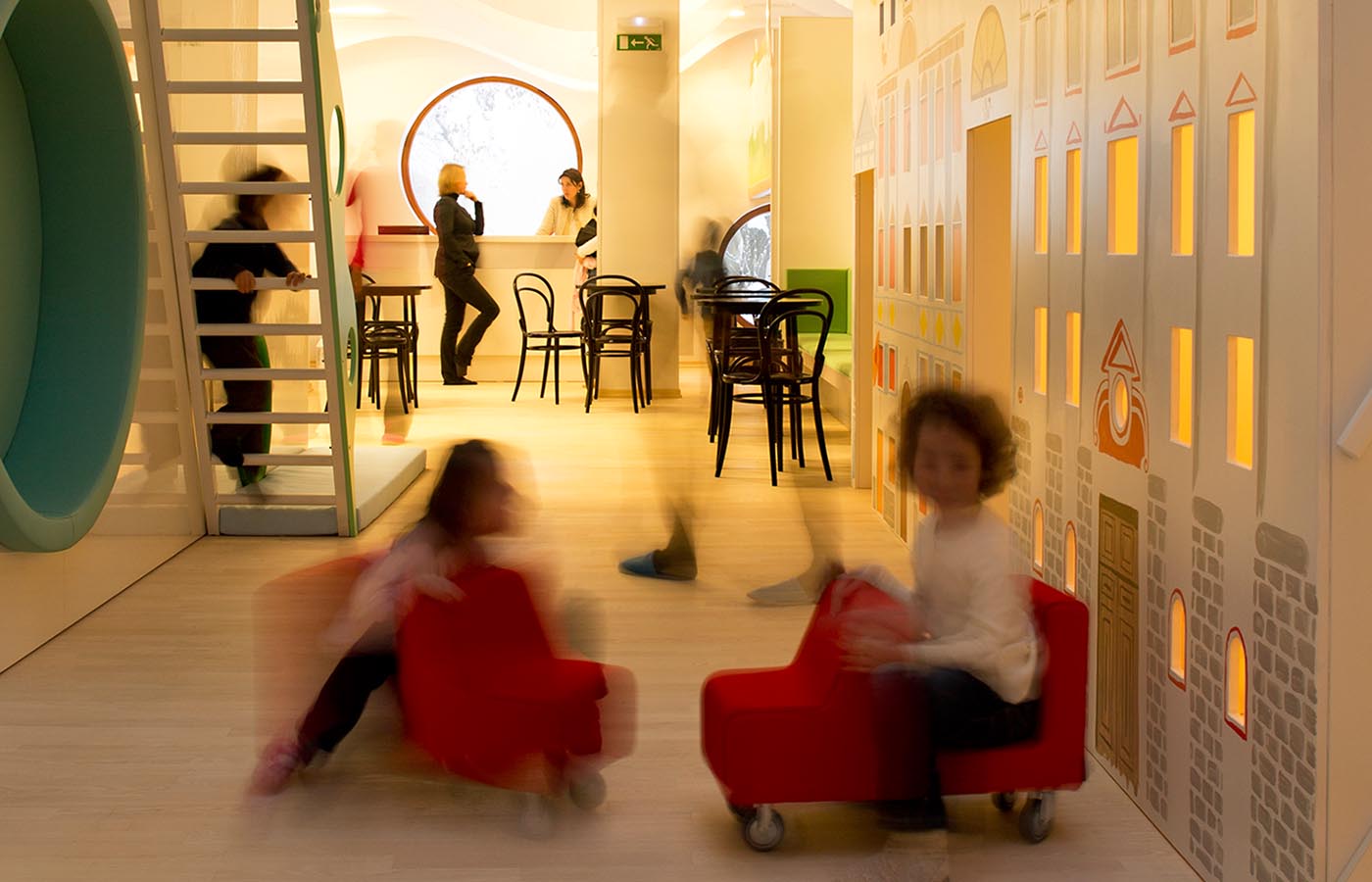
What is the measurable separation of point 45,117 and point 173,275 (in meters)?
1.33

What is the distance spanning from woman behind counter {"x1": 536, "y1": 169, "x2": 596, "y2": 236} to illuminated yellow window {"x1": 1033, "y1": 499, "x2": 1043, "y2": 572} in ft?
32.4

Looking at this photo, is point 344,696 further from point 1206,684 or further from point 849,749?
point 1206,684

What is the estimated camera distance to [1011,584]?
2.94 metres

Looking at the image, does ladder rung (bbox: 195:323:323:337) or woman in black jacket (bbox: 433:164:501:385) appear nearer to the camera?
ladder rung (bbox: 195:323:323:337)

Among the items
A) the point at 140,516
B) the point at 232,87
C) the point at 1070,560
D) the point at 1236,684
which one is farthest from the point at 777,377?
the point at 1236,684

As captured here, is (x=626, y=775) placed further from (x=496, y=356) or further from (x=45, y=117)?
(x=496, y=356)

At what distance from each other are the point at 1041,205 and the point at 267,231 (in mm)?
3390

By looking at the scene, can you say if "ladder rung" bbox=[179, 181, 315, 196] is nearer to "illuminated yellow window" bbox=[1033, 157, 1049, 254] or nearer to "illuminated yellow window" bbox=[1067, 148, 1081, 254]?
"illuminated yellow window" bbox=[1033, 157, 1049, 254]

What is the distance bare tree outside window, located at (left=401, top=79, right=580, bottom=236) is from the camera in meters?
17.2

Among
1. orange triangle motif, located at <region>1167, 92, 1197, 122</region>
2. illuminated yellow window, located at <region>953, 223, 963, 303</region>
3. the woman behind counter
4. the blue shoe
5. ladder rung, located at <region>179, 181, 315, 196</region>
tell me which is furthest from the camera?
the woman behind counter

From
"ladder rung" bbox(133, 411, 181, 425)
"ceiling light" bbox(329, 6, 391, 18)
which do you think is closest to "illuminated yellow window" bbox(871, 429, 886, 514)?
"ladder rung" bbox(133, 411, 181, 425)

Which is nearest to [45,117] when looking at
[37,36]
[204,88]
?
[37,36]

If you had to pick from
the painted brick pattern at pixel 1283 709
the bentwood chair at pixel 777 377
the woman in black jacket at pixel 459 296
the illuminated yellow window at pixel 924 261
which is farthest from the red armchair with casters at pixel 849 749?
the woman in black jacket at pixel 459 296

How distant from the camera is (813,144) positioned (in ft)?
34.8
